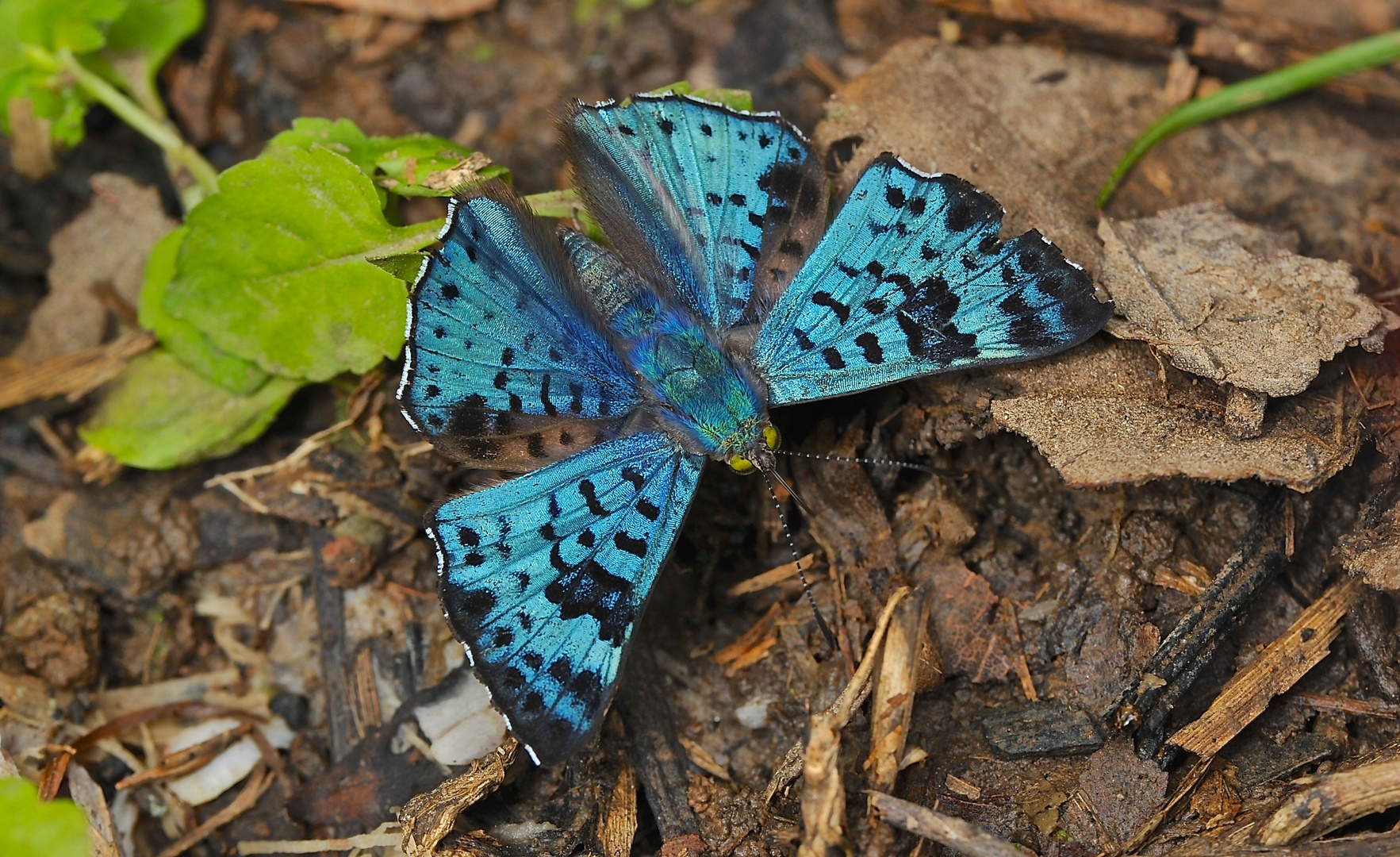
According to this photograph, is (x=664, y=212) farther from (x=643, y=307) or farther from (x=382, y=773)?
(x=382, y=773)

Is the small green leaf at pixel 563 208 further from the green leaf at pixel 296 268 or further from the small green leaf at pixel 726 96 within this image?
the small green leaf at pixel 726 96

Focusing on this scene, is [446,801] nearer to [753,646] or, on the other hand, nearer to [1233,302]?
[753,646]

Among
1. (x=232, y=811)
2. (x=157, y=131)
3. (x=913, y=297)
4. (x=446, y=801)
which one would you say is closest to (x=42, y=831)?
(x=446, y=801)

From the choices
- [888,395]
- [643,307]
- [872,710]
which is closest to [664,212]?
[643,307]

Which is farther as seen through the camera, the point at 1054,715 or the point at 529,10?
the point at 529,10

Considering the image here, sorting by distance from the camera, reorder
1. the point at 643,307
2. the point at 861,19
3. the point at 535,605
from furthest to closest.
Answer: the point at 861,19 → the point at 643,307 → the point at 535,605

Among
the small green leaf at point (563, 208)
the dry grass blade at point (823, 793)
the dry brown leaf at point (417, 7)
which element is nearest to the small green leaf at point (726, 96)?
the small green leaf at point (563, 208)
